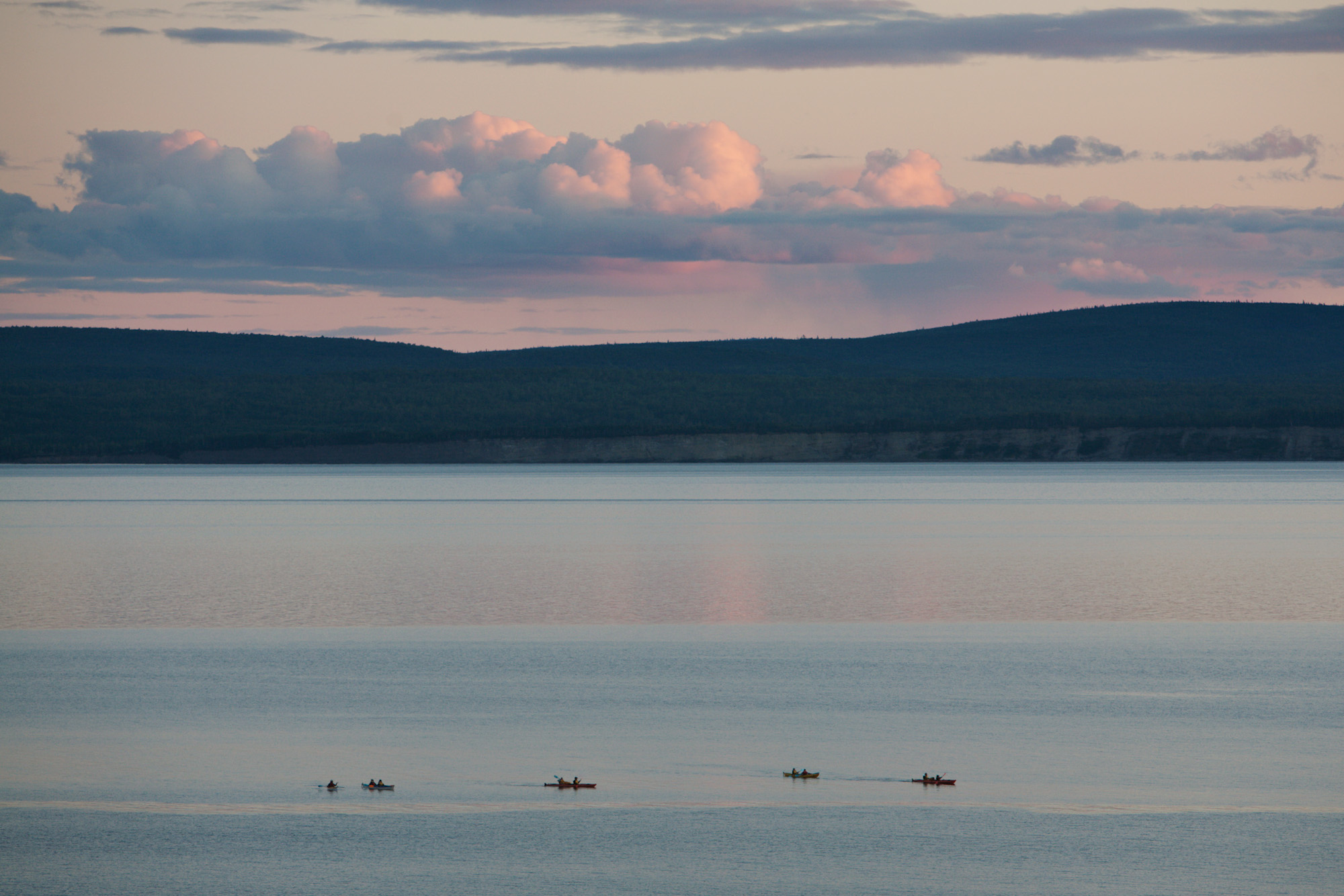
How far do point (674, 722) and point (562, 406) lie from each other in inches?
6314

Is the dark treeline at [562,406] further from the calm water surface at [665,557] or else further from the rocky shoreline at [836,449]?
the calm water surface at [665,557]

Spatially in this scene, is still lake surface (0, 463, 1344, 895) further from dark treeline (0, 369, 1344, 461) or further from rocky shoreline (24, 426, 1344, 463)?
dark treeline (0, 369, 1344, 461)

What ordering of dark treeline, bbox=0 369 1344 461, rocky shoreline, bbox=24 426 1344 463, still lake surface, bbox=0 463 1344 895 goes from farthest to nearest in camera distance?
dark treeline, bbox=0 369 1344 461, rocky shoreline, bbox=24 426 1344 463, still lake surface, bbox=0 463 1344 895

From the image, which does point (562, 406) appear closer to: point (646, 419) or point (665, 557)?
point (646, 419)

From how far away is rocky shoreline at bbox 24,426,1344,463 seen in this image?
157m

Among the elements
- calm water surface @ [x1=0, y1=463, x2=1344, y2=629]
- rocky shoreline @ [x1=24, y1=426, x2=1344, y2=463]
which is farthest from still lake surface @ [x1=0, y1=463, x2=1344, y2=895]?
rocky shoreline @ [x1=24, y1=426, x2=1344, y2=463]

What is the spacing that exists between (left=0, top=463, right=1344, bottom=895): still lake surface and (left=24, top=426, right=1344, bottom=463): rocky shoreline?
118 m

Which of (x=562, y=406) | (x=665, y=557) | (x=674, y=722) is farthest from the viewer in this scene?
(x=562, y=406)

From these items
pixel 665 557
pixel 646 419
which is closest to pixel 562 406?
pixel 646 419

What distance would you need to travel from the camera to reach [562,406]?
582ft

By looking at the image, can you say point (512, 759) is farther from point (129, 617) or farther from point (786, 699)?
point (129, 617)

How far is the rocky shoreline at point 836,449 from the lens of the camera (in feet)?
514

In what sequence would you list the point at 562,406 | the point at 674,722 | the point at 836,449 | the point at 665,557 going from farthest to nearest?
the point at 562,406 → the point at 836,449 → the point at 665,557 → the point at 674,722

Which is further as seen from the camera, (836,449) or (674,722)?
(836,449)
